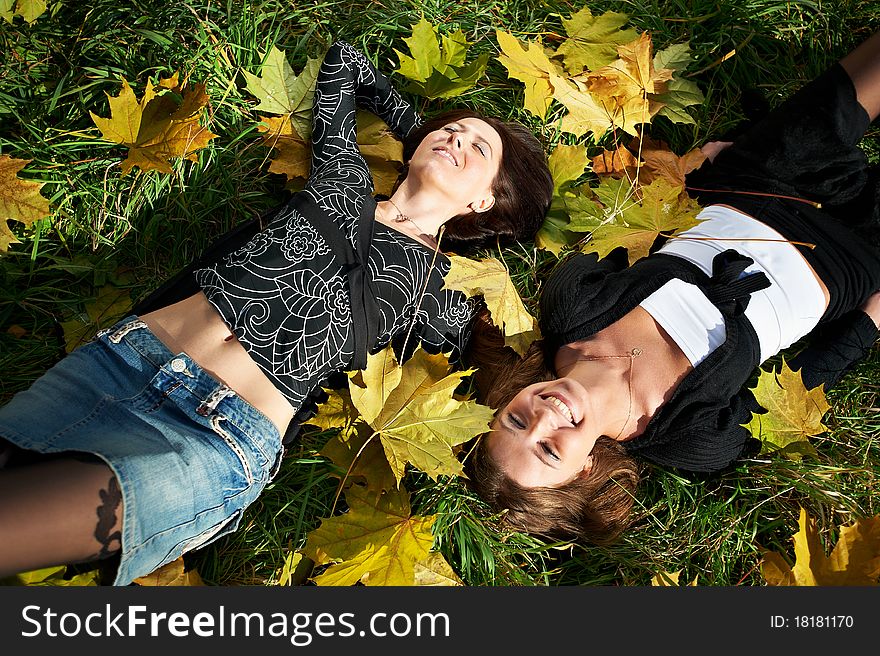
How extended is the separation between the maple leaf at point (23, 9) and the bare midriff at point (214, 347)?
1.32 metres

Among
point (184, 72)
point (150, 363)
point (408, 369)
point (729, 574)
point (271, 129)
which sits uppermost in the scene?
point (184, 72)

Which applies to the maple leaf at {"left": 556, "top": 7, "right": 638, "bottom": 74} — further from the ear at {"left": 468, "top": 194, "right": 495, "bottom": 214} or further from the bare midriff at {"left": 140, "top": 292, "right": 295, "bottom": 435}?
the bare midriff at {"left": 140, "top": 292, "right": 295, "bottom": 435}

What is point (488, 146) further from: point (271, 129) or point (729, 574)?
point (729, 574)

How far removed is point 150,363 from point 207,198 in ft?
2.78

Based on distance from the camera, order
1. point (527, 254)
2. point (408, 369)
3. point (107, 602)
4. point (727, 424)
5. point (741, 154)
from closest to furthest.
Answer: point (107, 602) → point (408, 369) → point (727, 424) → point (741, 154) → point (527, 254)

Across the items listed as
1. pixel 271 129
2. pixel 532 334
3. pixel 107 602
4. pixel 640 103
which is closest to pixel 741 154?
pixel 640 103

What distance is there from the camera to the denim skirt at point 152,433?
6.35ft

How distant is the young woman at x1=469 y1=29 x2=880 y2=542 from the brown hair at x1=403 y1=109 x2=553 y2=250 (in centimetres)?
26

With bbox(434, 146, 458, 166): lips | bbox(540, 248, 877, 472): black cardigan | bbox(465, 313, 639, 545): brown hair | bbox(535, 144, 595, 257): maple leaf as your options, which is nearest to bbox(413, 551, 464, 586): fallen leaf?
bbox(465, 313, 639, 545): brown hair

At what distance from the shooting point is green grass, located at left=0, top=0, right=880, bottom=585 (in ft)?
8.64

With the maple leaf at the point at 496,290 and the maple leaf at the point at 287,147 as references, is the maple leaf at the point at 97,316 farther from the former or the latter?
the maple leaf at the point at 496,290

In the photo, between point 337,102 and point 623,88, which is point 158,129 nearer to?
point 337,102

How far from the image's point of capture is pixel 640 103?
8.68ft

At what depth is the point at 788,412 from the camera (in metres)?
2.50
